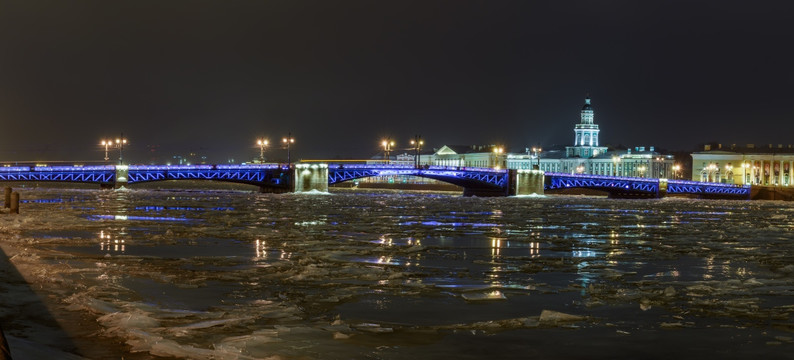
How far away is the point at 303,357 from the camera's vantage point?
30.6 feet

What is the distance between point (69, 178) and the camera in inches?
3425

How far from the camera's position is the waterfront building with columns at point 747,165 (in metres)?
163

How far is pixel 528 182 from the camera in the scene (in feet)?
345

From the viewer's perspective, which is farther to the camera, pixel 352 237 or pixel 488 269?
pixel 352 237

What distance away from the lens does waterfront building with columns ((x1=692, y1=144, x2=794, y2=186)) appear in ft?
535

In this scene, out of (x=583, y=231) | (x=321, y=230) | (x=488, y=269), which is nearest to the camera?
(x=488, y=269)

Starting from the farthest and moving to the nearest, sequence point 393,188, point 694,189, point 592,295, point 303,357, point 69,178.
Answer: point 393,188 < point 694,189 < point 69,178 < point 592,295 < point 303,357

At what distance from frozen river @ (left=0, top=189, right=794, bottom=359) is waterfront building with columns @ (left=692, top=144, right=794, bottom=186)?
144m

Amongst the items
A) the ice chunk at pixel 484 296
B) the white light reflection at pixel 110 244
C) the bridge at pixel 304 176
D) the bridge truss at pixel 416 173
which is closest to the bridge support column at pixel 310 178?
the bridge at pixel 304 176

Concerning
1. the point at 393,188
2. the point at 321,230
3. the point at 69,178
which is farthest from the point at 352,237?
the point at 393,188

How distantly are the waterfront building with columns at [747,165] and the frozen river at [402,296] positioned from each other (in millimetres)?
143955

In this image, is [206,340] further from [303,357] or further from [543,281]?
[543,281]

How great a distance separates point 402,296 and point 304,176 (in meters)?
82.9

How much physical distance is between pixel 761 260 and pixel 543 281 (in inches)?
294
